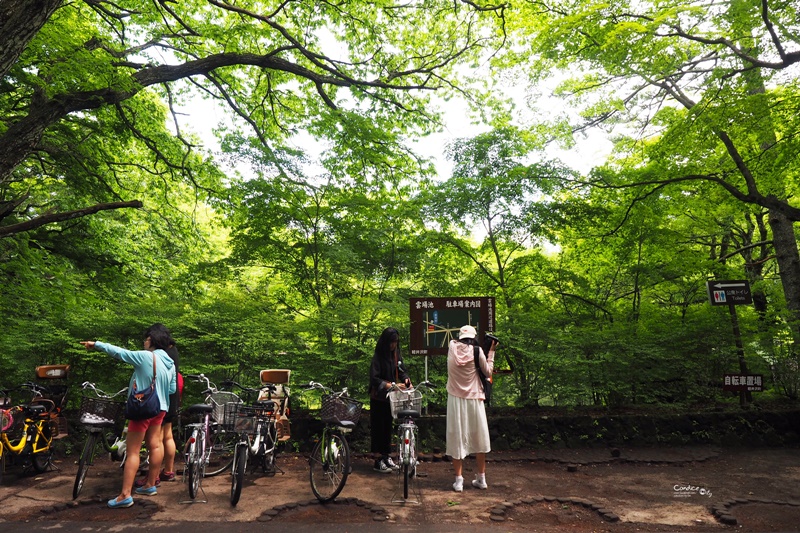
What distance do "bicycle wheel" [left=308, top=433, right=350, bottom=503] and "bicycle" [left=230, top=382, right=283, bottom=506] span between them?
0.66 metres

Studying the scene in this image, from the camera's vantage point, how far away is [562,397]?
25.7 feet

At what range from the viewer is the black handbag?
14.1 feet

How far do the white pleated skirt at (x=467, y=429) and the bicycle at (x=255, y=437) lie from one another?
2052mm

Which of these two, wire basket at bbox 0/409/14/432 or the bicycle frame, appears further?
the bicycle frame

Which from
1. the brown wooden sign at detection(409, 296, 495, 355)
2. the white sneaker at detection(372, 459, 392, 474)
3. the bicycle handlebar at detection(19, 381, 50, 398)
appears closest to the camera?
the bicycle handlebar at detection(19, 381, 50, 398)

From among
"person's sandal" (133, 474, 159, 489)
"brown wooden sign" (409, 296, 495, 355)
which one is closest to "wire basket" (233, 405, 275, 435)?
"person's sandal" (133, 474, 159, 489)

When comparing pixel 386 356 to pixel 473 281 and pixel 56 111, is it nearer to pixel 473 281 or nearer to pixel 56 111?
pixel 473 281

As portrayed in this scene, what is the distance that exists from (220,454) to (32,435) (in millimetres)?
2068

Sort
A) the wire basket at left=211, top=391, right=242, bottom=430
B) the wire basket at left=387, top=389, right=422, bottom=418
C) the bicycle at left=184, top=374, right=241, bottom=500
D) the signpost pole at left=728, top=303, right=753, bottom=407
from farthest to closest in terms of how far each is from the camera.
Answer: the signpost pole at left=728, top=303, right=753, bottom=407 → the wire basket at left=387, top=389, right=422, bottom=418 → the wire basket at left=211, top=391, right=242, bottom=430 → the bicycle at left=184, top=374, right=241, bottom=500

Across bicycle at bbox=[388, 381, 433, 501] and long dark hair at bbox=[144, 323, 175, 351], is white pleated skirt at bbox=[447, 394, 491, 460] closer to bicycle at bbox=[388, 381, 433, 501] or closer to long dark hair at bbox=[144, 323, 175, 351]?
bicycle at bbox=[388, 381, 433, 501]

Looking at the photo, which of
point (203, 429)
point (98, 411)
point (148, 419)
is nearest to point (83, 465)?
point (98, 411)

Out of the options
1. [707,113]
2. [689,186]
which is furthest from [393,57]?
[689,186]

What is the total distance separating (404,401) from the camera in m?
5.00

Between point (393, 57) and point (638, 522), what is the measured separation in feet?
33.9
